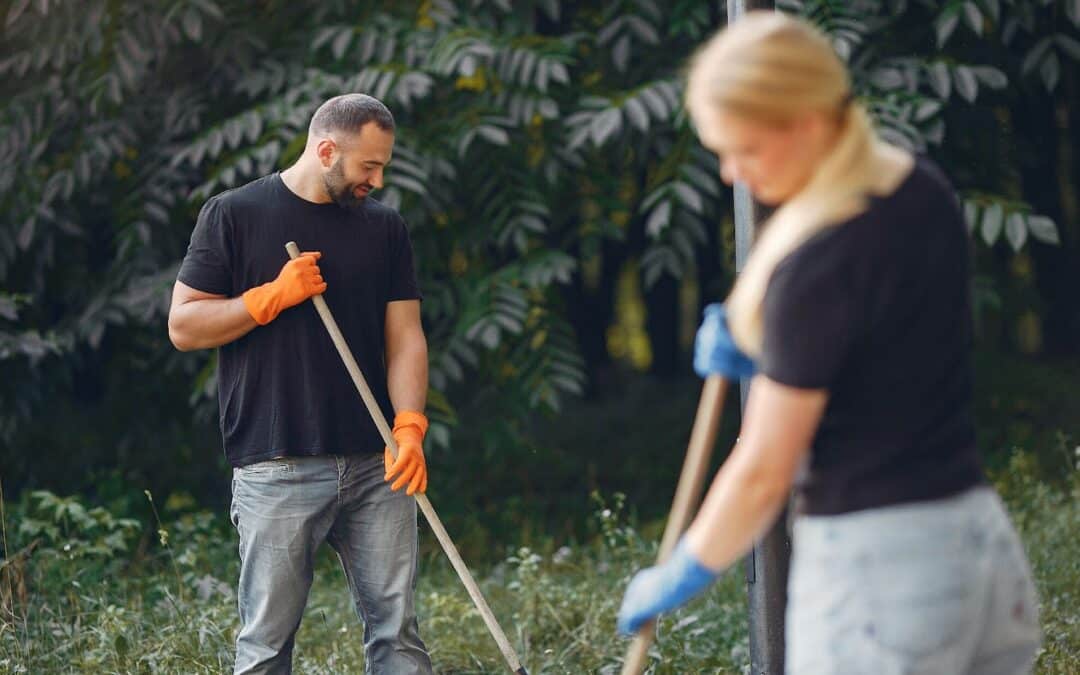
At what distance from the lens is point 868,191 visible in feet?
7.23

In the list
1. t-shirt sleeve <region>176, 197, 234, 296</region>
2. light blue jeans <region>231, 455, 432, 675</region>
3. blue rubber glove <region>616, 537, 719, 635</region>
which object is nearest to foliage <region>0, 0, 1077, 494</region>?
t-shirt sleeve <region>176, 197, 234, 296</region>

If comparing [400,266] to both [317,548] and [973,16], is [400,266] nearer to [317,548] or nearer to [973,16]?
[317,548]

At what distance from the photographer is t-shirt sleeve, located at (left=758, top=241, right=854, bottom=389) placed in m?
2.13

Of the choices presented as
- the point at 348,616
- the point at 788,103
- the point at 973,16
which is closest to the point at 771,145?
the point at 788,103

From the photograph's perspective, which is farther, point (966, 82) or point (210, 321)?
point (966, 82)

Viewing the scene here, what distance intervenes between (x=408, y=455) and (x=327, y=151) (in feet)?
2.95

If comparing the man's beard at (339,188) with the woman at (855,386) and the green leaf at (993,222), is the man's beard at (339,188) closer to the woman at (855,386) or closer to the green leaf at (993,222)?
the woman at (855,386)

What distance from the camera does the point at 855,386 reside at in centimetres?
222

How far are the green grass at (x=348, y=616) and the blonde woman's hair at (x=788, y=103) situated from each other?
9.34ft

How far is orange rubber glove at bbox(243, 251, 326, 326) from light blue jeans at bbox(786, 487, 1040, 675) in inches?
74.9

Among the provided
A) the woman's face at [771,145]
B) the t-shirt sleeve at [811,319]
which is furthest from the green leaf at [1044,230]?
the t-shirt sleeve at [811,319]

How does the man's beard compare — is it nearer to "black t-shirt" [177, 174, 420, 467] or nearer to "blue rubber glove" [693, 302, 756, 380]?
"black t-shirt" [177, 174, 420, 467]

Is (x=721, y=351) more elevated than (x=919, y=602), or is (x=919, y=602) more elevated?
(x=721, y=351)

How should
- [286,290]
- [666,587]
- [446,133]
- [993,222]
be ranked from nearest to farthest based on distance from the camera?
[666,587]
[286,290]
[993,222]
[446,133]
